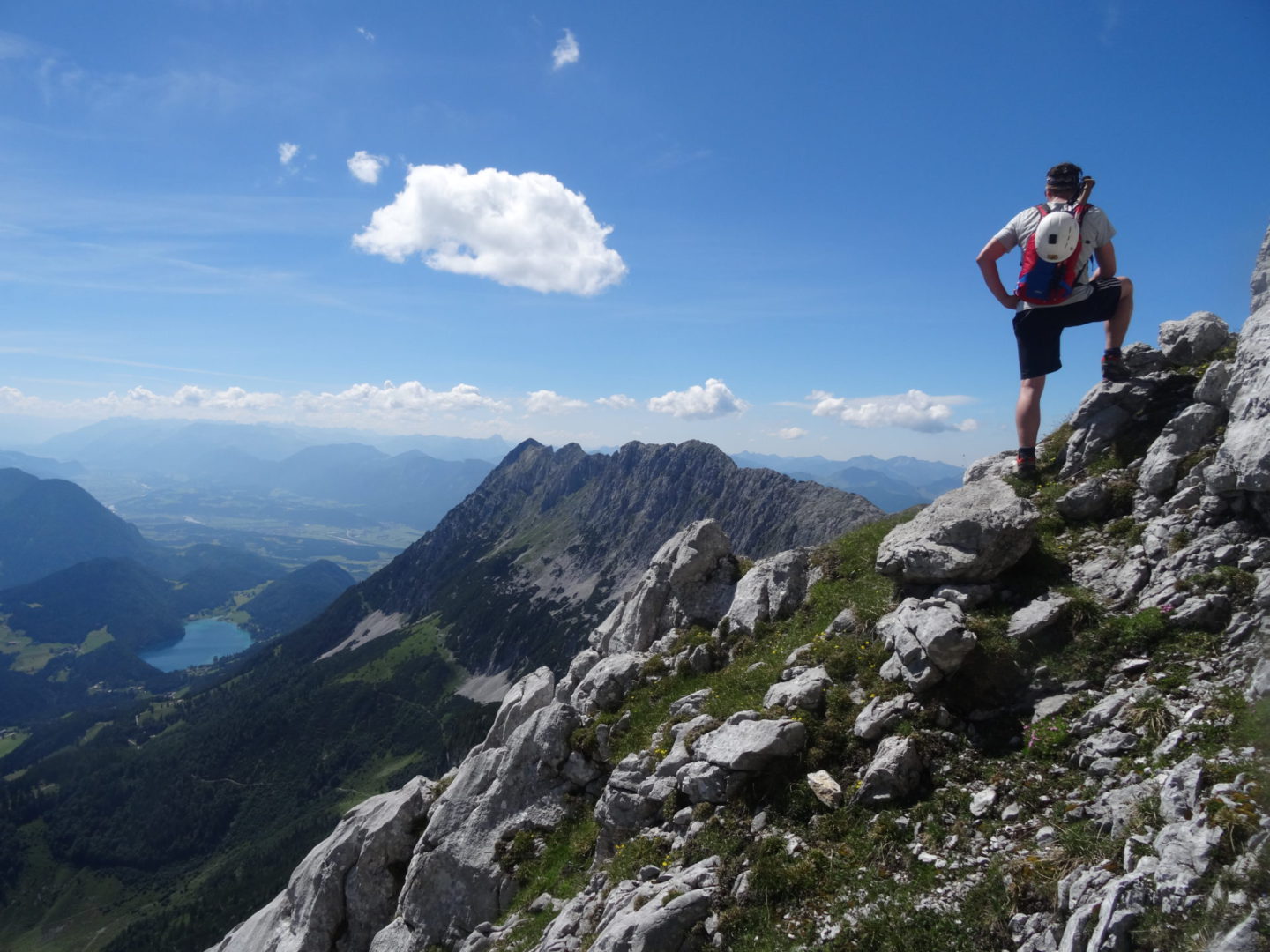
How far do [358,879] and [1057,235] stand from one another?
31.0 metres

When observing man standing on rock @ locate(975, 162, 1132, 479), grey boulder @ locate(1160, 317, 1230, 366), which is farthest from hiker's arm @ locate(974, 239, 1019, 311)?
grey boulder @ locate(1160, 317, 1230, 366)

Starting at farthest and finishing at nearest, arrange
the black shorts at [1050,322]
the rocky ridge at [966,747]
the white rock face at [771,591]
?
the white rock face at [771,591]
the black shorts at [1050,322]
the rocky ridge at [966,747]

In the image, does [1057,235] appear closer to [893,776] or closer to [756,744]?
[893,776]

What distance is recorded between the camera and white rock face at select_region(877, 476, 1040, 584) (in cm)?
1430

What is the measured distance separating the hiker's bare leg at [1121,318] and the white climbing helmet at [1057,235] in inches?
119

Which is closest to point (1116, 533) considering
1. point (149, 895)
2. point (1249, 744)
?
A: point (1249, 744)

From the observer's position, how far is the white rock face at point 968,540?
46.9 feet

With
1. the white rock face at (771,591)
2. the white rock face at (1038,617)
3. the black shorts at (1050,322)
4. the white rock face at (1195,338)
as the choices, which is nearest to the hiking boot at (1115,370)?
the white rock face at (1195,338)

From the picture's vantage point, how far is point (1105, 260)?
15.9 metres

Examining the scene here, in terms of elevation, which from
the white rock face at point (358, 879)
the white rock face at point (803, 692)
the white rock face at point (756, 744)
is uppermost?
the white rock face at point (803, 692)

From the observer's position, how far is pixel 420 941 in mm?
19234

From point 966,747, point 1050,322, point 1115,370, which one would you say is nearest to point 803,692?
point 966,747

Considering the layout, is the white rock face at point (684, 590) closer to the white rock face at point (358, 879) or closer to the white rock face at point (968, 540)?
the white rock face at point (968, 540)

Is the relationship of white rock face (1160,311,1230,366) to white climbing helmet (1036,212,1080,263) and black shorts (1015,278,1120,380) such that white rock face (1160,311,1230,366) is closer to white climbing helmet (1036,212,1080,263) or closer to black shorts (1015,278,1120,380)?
black shorts (1015,278,1120,380)
